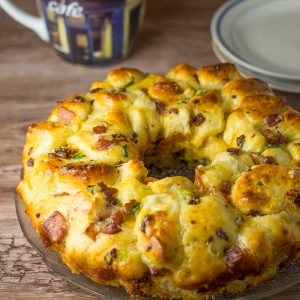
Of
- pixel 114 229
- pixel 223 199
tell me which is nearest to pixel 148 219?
pixel 114 229

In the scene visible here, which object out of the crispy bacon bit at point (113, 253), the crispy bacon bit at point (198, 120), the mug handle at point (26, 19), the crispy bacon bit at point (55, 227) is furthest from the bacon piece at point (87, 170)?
the mug handle at point (26, 19)

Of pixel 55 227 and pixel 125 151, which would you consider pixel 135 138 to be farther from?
pixel 55 227

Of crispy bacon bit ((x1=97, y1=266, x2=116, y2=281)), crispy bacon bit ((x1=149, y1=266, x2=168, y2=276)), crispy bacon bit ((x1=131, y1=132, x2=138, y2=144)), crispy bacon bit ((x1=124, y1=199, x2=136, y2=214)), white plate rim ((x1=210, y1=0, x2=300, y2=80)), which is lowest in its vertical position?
white plate rim ((x1=210, y1=0, x2=300, y2=80))

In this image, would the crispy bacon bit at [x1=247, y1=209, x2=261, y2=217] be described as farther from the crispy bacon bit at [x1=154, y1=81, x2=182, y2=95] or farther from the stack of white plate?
the stack of white plate

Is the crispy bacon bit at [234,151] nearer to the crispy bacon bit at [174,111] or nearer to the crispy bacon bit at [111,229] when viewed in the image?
the crispy bacon bit at [174,111]

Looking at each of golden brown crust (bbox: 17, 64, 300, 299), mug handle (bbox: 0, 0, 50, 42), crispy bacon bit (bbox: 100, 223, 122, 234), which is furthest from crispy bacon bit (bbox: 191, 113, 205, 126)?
mug handle (bbox: 0, 0, 50, 42)

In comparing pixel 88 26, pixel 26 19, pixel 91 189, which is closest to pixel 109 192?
pixel 91 189
